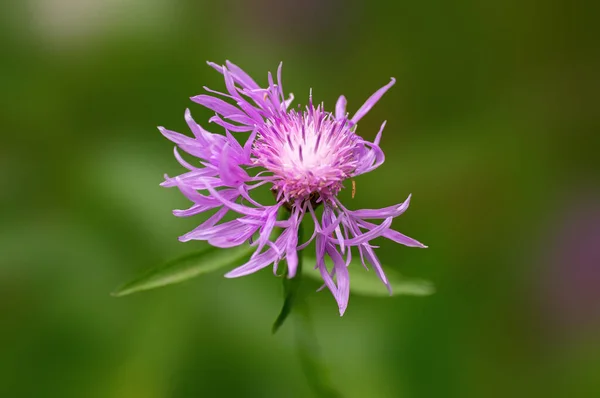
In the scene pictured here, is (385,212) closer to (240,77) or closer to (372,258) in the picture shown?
(372,258)

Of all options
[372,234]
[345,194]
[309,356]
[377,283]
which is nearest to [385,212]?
[372,234]

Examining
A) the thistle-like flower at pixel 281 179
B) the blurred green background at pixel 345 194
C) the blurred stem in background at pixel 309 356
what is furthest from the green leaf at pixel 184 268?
the blurred green background at pixel 345 194

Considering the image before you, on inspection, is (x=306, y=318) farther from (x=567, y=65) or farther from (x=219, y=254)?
(x=567, y=65)

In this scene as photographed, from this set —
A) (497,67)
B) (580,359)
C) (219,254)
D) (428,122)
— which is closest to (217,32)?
(428,122)

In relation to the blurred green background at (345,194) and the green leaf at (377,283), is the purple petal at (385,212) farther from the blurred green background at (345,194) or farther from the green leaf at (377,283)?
the blurred green background at (345,194)

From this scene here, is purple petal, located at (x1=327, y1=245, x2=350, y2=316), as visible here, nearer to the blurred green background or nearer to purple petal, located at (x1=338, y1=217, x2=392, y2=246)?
purple petal, located at (x1=338, y1=217, x2=392, y2=246)

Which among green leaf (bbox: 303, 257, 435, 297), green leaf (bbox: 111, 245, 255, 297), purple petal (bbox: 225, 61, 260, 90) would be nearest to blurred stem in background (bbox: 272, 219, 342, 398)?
green leaf (bbox: 303, 257, 435, 297)
